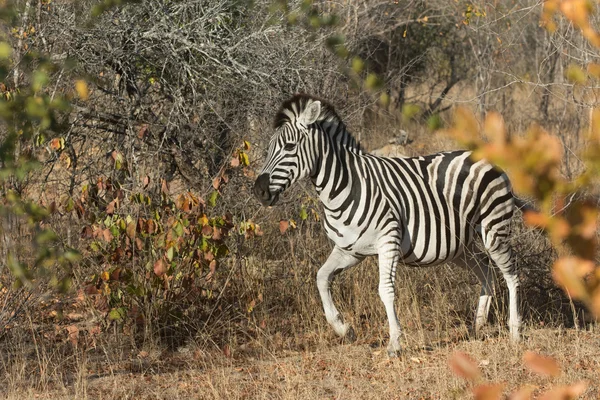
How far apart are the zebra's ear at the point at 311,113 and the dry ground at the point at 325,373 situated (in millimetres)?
1657

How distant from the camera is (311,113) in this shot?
6.06 metres

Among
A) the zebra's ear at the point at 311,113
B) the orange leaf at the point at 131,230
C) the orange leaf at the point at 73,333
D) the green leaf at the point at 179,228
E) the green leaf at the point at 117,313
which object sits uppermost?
the zebra's ear at the point at 311,113

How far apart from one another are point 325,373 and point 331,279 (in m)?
0.85

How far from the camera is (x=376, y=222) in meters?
6.05

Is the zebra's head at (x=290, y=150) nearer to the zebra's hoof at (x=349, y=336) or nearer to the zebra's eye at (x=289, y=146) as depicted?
the zebra's eye at (x=289, y=146)

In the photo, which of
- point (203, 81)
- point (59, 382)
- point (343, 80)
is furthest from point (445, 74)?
point (59, 382)

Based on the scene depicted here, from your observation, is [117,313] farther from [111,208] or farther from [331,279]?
[331,279]

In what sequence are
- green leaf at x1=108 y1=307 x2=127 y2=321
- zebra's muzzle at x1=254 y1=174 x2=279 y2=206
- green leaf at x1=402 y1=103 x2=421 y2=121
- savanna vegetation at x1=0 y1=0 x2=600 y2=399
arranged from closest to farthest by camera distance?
green leaf at x1=402 y1=103 x2=421 y2=121, savanna vegetation at x1=0 y1=0 x2=600 y2=399, zebra's muzzle at x1=254 y1=174 x2=279 y2=206, green leaf at x1=108 y1=307 x2=127 y2=321

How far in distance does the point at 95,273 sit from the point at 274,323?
146 centimetres

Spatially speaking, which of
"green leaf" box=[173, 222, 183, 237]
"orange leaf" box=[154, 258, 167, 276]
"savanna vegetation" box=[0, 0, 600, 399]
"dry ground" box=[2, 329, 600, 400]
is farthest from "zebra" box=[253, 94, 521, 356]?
"orange leaf" box=[154, 258, 167, 276]

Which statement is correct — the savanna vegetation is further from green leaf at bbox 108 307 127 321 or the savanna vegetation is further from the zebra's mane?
the zebra's mane

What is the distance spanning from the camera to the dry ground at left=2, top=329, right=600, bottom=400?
5230 millimetres

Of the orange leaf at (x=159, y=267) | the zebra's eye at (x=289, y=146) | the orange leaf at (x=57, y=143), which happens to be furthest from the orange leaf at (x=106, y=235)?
the zebra's eye at (x=289, y=146)

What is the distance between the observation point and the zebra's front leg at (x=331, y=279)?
6234mm
